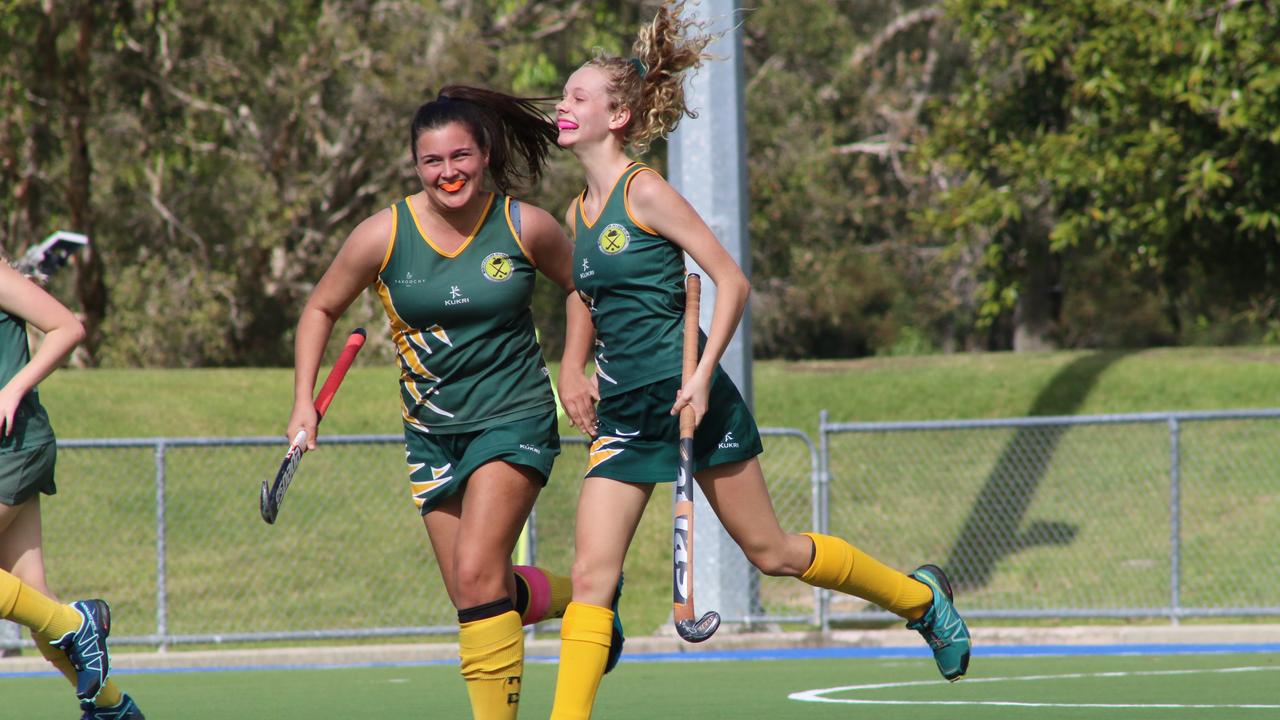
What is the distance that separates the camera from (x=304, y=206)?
26.5m

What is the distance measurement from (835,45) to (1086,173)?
17411mm

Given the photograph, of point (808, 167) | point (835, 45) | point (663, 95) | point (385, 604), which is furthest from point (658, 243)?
point (835, 45)

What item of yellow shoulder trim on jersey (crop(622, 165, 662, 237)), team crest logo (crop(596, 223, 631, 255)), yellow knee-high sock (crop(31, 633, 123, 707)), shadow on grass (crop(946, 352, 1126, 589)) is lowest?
shadow on grass (crop(946, 352, 1126, 589))

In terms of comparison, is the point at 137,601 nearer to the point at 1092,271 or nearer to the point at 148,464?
the point at 148,464

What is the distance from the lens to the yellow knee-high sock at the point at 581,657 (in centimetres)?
506

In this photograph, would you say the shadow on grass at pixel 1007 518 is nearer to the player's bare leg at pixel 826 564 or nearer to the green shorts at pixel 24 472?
the player's bare leg at pixel 826 564

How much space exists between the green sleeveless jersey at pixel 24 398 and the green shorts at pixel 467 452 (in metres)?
1.41

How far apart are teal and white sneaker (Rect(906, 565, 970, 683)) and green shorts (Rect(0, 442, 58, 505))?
3.03 meters

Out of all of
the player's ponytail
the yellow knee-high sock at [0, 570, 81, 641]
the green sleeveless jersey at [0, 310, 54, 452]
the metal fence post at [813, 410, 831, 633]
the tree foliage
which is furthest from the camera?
the tree foliage

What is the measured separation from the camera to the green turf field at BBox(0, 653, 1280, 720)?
7180mm

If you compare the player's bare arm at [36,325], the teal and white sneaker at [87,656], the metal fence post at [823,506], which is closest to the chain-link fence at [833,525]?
the metal fence post at [823,506]

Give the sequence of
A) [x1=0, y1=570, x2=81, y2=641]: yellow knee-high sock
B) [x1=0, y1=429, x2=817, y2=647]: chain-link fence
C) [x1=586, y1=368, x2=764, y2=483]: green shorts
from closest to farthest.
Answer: [x1=586, y1=368, x2=764, y2=483]: green shorts < [x1=0, y1=570, x2=81, y2=641]: yellow knee-high sock < [x1=0, y1=429, x2=817, y2=647]: chain-link fence

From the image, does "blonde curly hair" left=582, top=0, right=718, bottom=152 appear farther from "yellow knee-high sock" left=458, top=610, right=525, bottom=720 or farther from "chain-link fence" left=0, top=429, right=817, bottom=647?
"chain-link fence" left=0, top=429, right=817, bottom=647

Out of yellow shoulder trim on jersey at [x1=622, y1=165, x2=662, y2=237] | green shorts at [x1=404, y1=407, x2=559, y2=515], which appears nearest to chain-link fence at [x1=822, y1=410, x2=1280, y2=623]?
green shorts at [x1=404, y1=407, x2=559, y2=515]
